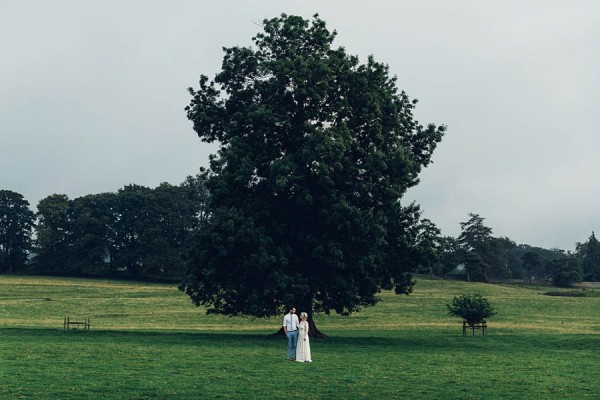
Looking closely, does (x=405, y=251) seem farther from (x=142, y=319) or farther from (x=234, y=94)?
(x=142, y=319)

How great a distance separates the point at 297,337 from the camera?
123 feet

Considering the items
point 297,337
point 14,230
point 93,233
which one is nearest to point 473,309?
point 297,337

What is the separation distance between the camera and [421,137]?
58219 millimetres

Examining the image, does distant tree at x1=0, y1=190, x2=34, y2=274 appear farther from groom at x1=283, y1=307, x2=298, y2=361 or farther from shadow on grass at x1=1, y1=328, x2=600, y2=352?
groom at x1=283, y1=307, x2=298, y2=361

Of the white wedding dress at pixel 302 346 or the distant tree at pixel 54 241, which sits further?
the distant tree at pixel 54 241

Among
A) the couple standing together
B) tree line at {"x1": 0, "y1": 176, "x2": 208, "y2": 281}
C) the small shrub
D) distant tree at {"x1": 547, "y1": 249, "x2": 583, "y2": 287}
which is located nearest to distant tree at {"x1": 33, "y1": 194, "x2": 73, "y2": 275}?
tree line at {"x1": 0, "y1": 176, "x2": 208, "y2": 281}

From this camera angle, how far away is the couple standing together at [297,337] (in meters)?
35.2

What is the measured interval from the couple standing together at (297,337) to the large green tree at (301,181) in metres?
12.0

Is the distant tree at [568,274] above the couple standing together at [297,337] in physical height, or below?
above

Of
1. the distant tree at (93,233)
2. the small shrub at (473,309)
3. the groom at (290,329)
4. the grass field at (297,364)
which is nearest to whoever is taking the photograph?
the grass field at (297,364)

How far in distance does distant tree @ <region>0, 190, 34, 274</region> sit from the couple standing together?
142064 millimetres

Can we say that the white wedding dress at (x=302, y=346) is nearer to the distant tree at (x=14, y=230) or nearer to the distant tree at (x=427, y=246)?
the distant tree at (x=427, y=246)

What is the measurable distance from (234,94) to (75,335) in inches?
825

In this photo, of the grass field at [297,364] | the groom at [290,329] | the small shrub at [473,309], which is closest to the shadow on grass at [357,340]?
the grass field at [297,364]
